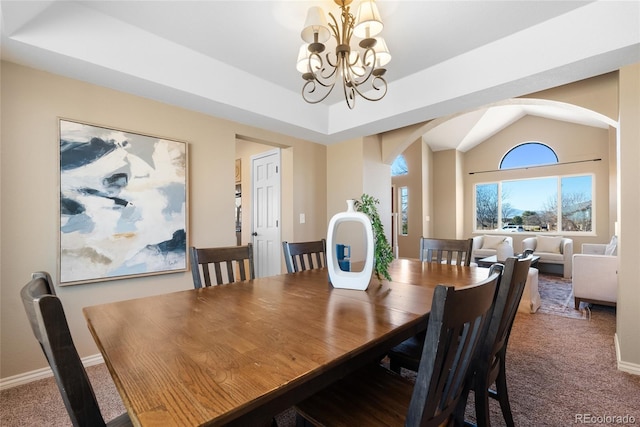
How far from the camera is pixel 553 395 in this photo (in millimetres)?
1880

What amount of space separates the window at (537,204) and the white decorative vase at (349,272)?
7036 millimetres

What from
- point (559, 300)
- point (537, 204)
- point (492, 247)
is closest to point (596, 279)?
point (559, 300)

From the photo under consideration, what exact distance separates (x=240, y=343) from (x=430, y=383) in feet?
1.81

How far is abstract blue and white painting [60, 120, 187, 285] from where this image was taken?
2.18 meters

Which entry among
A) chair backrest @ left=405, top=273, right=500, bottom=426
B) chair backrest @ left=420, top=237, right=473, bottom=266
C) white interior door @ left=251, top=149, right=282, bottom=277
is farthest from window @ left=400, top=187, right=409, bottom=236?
chair backrest @ left=405, top=273, right=500, bottom=426

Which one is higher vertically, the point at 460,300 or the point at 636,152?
the point at 636,152

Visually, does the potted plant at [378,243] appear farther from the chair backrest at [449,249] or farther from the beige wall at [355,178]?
the beige wall at [355,178]

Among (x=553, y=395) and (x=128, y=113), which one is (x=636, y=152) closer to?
(x=553, y=395)

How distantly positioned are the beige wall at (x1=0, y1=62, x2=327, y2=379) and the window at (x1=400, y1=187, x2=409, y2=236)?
544 centimetres

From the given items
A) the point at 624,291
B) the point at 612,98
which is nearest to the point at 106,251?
the point at 624,291

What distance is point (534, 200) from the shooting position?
6.82m

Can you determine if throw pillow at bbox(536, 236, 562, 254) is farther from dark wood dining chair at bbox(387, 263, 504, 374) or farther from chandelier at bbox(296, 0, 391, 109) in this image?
chandelier at bbox(296, 0, 391, 109)

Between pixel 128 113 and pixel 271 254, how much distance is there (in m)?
2.32

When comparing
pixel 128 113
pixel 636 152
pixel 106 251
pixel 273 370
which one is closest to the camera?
pixel 273 370
